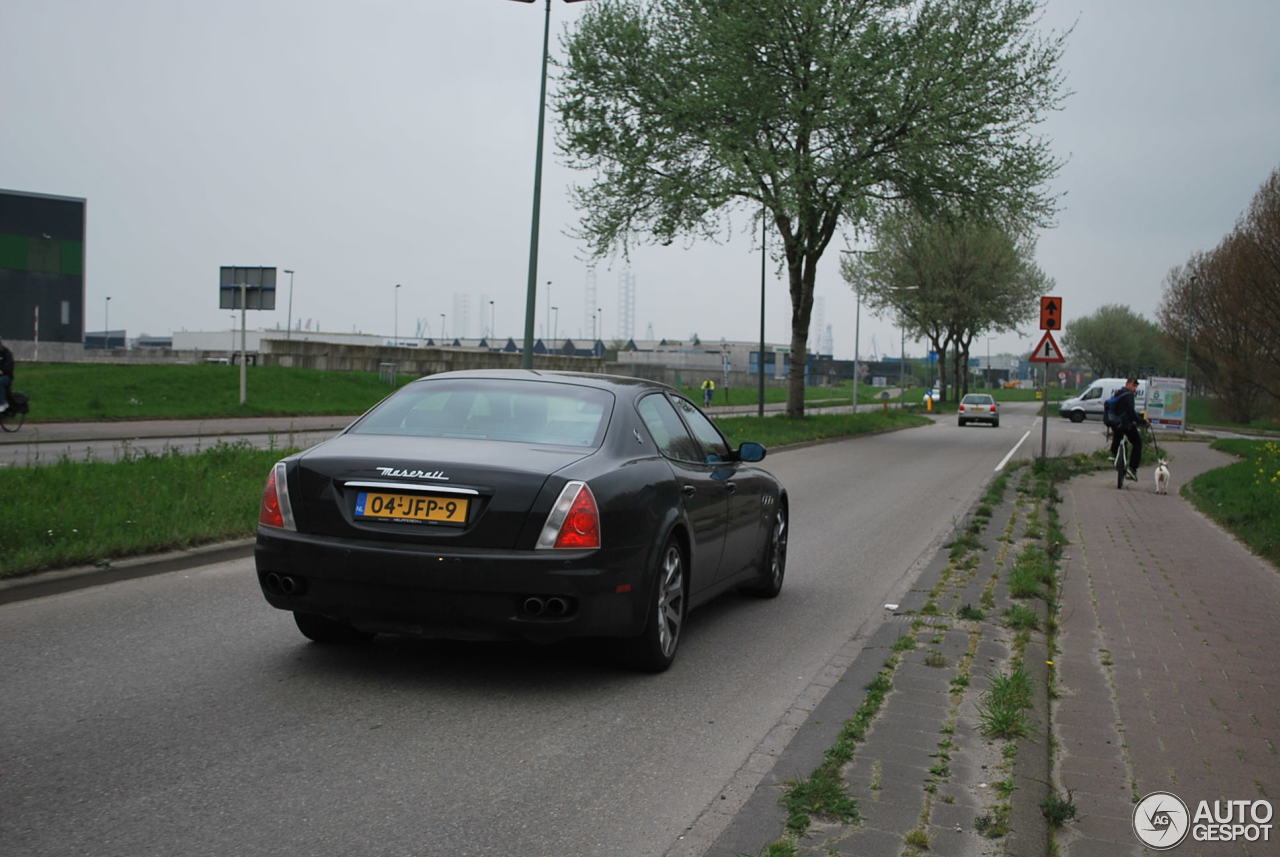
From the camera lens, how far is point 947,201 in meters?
31.6

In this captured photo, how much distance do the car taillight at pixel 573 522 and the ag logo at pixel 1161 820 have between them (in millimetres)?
2436

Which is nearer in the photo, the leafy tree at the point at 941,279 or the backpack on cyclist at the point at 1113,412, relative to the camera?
the backpack on cyclist at the point at 1113,412

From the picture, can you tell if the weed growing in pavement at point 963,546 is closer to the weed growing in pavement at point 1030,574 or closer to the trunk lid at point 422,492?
the weed growing in pavement at point 1030,574

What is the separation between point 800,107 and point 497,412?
24884 millimetres

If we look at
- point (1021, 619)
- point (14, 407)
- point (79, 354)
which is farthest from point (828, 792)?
point (79, 354)

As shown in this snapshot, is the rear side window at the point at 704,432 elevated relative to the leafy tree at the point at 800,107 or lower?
lower

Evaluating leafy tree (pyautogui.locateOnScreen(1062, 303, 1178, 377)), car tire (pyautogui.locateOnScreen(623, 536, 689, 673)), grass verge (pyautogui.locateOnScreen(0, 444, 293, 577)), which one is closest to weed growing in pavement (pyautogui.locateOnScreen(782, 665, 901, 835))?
car tire (pyautogui.locateOnScreen(623, 536, 689, 673))

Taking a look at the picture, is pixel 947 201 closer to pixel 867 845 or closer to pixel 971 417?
pixel 971 417

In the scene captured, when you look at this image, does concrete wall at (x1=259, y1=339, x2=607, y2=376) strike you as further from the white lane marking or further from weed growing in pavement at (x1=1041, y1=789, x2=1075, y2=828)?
weed growing in pavement at (x1=1041, y1=789, x2=1075, y2=828)

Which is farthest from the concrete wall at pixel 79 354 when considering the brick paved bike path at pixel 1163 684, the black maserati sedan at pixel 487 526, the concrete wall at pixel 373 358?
the black maserati sedan at pixel 487 526

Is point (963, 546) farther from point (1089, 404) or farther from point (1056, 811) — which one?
point (1089, 404)

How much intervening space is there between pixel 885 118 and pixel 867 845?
89.6 ft

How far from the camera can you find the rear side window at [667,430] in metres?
6.62

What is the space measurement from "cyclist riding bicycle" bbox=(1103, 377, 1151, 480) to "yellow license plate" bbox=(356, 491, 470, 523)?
16.3 metres
